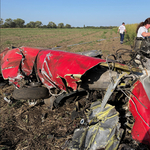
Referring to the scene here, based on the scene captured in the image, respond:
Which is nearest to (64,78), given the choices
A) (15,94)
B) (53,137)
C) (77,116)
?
(77,116)

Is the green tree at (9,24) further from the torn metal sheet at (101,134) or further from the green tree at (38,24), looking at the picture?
the torn metal sheet at (101,134)

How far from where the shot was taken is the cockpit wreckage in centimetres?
224

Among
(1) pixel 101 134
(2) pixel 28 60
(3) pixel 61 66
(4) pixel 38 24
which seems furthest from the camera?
(4) pixel 38 24

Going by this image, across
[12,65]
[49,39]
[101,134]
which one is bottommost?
[101,134]

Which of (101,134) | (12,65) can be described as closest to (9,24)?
(12,65)

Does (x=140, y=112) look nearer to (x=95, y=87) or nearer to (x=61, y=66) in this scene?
(x=95, y=87)

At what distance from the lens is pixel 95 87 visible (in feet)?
10.3

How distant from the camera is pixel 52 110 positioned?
11.5 ft

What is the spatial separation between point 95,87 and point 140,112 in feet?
3.75

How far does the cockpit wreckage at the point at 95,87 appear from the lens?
2.24 metres

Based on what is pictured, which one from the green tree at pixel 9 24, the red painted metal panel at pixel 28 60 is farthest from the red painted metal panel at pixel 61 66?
the green tree at pixel 9 24

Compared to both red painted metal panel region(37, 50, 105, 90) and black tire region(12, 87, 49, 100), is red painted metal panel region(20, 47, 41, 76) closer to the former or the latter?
red painted metal panel region(37, 50, 105, 90)

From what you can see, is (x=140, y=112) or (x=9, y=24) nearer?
(x=140, y=112)

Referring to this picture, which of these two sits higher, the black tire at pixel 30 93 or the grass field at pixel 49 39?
the grass field at pixel 49 39
